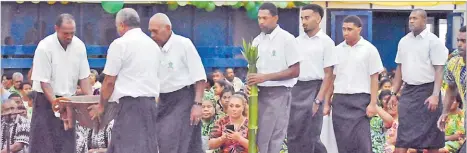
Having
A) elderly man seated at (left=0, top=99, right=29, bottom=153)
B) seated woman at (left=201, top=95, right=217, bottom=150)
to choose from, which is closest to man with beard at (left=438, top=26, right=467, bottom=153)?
seated woman at (left=201, top=95, right=217, bottom=150)

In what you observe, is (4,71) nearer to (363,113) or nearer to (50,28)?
(50,28)

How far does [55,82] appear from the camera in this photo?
8.58 meters

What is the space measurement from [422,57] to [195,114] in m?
1.80

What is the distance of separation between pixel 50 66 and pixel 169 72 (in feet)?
2.55

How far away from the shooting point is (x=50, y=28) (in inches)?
349

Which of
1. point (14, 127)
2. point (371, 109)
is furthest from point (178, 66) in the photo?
point (371, 109)

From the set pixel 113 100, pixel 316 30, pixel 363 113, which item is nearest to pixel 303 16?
pixel 316 30

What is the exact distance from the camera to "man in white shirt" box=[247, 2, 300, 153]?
8672mm

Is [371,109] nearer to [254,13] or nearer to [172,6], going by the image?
[254,13]

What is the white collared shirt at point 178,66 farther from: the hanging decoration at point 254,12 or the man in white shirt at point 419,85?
the man in white shirt at point 419,85

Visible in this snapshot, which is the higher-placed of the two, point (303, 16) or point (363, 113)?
point (303, 16)

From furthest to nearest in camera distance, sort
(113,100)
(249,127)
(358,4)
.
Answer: (358,4) → (249,127) → (113,100)

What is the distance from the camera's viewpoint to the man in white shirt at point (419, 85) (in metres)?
9.27

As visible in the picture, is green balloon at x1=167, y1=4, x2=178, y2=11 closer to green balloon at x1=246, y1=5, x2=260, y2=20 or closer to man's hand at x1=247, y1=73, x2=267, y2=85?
green balloon at x1=246, y1=5, x2=260, y2=20
